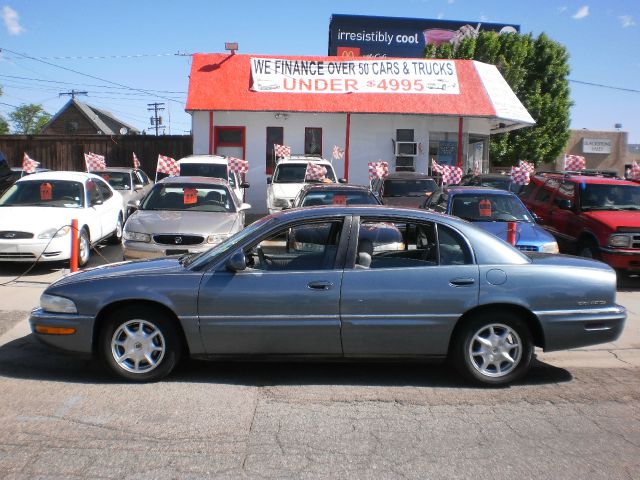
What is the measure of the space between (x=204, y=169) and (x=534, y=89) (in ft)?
72.6

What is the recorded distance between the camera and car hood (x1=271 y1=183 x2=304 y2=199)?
52.4 ft

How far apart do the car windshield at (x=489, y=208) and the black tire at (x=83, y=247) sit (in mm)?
6182

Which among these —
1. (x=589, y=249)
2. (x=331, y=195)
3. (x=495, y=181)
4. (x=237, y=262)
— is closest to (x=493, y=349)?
(x=237, y=262)

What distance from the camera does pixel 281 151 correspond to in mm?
20328

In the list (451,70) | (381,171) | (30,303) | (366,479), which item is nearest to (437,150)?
(451,70)

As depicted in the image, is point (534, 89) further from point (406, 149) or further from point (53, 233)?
point (53, 233)

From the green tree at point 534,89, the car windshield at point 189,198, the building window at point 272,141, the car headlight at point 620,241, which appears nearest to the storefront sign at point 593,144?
the green tree at point 534,89

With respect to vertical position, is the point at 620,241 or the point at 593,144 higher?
the point at 593,144

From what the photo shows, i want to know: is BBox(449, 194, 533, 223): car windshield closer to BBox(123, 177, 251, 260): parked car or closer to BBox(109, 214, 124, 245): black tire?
BBox(123, 177, 251, 260): parked car

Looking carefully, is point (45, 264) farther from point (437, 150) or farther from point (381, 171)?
point (437, 150)

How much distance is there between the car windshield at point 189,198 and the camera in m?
10.6

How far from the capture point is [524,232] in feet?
→ 33.8

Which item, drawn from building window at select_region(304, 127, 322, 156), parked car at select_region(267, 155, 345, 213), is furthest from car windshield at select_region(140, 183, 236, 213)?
building window at select_region(304, 127, 322, 156)

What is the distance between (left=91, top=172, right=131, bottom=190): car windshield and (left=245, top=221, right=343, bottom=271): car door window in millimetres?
12296
